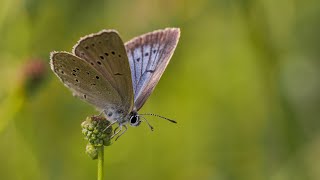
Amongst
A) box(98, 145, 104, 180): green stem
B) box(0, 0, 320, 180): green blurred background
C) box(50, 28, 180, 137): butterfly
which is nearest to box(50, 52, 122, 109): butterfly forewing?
box(50, 28, 180, 137): butterfly

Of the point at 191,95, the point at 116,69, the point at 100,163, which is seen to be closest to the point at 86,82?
the point at 116,69

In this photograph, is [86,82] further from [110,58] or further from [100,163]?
[100,163]

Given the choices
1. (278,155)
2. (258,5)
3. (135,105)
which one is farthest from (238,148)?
(135,105)

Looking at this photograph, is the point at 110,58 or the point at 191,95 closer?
the point at 110,58

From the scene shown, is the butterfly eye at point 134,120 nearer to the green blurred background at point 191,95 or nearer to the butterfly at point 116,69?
the butterfly at point 116,69

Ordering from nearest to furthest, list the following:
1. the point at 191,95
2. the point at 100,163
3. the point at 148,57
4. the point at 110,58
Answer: the point at 100,163, the point at 110,58, the point at 148,57, the point at 191,95

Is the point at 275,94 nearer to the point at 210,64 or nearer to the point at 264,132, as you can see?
the point at 264,132
